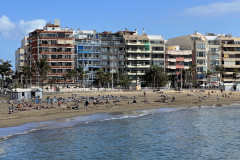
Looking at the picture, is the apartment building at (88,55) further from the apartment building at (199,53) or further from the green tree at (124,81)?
the apartment building at (199,53)

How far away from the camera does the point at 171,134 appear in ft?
116

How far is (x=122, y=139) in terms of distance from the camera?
32438 millimetres

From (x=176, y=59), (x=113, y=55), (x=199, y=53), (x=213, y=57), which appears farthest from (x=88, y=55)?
(x=213, y=57)

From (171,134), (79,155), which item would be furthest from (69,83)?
(79,155)

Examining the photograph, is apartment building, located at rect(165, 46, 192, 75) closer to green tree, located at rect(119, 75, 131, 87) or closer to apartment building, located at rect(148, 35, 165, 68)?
apartment building, located at rect(148, 35, 165, 68)

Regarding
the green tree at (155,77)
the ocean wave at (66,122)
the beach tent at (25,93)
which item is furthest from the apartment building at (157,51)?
the ocean wave at (66,122)

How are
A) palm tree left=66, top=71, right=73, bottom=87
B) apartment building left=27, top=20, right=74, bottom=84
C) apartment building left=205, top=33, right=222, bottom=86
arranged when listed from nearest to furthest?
1. palm tree left=66, top=71, right=73, bottom=87
2. apartment building left=27, top=20, right=74, bottom=84
3. apartment building left=205, top=33, right=222, bottom=86

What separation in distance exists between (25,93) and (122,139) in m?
35.4

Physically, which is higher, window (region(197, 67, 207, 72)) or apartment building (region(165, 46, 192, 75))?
apartment building (region(165, 46, 192, 75))

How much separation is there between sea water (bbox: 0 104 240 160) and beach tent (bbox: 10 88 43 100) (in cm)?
2156

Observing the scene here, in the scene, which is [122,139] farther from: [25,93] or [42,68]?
[42,68]

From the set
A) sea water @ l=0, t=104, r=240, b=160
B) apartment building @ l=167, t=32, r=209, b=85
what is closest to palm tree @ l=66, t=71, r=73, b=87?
apartment building @ l=167, t=32, r=209, b=85

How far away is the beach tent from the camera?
62.6m

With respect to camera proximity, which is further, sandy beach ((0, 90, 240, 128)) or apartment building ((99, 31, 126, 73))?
apartment building ((99, 31, 126, 73))
